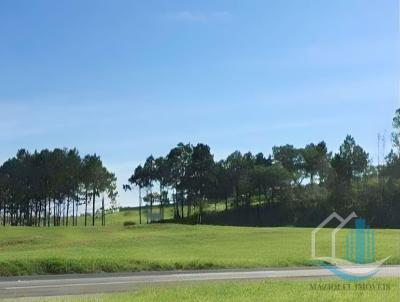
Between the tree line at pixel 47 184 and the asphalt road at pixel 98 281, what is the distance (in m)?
93.8

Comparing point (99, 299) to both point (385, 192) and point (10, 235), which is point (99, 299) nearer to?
point (10, 235)

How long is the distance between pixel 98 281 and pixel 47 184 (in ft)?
322

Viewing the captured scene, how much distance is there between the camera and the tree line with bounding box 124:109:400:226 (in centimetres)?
10606

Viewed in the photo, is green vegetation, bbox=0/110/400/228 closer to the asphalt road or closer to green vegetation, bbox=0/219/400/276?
green vegetation, bbox=0/219/400/276

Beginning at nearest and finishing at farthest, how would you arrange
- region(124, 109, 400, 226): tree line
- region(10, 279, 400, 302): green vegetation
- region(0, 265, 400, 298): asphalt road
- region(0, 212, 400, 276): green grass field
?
region(10, 279, 400, 302): green vegetation, region(0, 265, 400, 298): asphalt road, region(0, 212, 400, 276): green grass field, region(124, 109, 400, 226): tree line

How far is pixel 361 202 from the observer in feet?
342

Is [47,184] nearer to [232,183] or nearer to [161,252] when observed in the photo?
[232,183]

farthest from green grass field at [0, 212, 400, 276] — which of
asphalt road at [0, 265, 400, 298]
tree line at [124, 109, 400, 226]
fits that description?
tree line at [124, 109, 400, 226]

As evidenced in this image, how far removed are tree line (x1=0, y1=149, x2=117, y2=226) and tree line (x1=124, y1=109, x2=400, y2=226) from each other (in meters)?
15.3

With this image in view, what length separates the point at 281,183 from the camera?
391 ft

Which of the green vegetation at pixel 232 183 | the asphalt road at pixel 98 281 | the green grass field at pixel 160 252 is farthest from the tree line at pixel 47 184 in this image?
the asphalt road at pixel 98 281

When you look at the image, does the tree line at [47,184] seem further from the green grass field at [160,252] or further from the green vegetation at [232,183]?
the green grass field at [160,252]

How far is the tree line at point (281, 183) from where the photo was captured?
4176 inches

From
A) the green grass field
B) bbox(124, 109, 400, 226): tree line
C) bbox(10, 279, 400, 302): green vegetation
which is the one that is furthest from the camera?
bbox(124, 109, 400, 226): tree line
